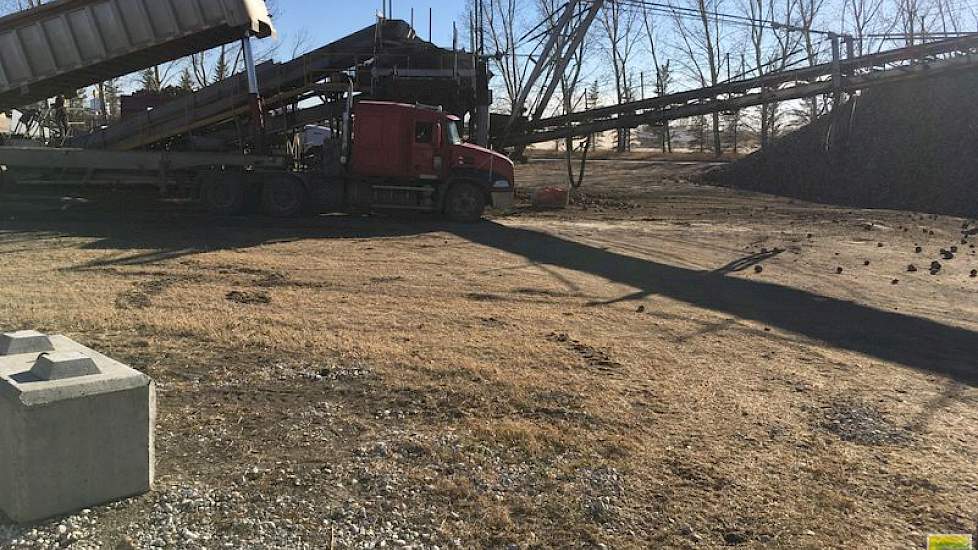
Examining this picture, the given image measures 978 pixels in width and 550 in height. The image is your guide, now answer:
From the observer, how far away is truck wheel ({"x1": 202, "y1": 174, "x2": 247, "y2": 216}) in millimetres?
19094

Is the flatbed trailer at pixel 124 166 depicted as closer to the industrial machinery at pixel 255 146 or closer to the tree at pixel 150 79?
the industrial machinery at pixel 255 146

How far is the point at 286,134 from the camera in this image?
21.1 m

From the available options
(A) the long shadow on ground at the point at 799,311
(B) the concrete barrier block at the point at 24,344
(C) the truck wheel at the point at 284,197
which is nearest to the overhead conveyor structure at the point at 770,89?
(C) the truck wheel at the point at 284,197

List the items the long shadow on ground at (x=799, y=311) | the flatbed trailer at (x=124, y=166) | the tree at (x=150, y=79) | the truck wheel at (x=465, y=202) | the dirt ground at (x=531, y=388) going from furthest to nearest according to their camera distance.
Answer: the tree at (x=150, y=79), the truck wheel at (x=465, y=202), the flatbed trailer at (x=124, y=166), the long shadow on ground at (x=799, y=311), the dirt ground at (x=531, y=388)

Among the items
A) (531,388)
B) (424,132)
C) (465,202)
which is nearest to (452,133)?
(424,132)

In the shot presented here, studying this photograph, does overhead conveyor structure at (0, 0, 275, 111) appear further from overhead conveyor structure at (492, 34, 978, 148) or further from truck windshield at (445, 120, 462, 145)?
overhead conveyor structure at (492, 34, 978, 148)

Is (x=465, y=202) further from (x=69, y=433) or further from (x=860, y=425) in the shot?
(x=69, y=433)

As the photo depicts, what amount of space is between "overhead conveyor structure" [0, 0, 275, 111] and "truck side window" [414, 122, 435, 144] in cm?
469

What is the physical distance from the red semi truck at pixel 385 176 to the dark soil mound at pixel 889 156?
14650 mm

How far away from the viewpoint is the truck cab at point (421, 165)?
18.7 meters

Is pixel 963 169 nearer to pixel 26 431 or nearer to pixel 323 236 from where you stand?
pixel 323 236

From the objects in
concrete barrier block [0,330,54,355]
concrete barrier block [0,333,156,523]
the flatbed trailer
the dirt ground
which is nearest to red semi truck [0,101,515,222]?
the flatbed trailer

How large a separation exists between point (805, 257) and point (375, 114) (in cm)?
1075

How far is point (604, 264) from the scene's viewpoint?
13531 millimetres
